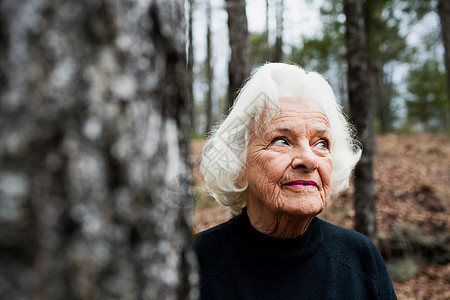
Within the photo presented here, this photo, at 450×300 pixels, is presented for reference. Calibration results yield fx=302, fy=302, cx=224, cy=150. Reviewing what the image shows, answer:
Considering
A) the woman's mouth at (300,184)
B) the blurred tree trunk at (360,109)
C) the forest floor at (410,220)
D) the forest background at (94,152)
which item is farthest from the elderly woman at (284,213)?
the blurred tree trunk at (360,109)

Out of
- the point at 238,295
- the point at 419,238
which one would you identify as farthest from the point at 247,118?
the point at 419,238

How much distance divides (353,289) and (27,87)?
193 cm

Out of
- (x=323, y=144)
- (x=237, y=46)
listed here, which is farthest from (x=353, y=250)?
(x=237, y=46)

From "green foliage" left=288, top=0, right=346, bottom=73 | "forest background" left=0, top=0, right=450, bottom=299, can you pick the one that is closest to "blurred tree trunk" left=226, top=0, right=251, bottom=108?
"forest background" left=0, top=0, right=450, bottom=299

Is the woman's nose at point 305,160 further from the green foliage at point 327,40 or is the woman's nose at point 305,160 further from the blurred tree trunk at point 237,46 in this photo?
the green foliage at point 327,40

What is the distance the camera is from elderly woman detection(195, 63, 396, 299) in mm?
1762

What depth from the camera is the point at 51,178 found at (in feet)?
1.74

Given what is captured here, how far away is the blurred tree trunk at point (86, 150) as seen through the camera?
20.0 inches

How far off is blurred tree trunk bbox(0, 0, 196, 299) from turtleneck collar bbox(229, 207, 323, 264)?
1.24 meters

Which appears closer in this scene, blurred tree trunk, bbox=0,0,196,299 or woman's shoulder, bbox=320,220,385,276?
blurred tree trunk, bbox=0,0,196,299

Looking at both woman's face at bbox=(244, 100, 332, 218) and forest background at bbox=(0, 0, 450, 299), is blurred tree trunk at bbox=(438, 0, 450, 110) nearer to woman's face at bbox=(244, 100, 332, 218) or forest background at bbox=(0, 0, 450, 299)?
woman's face at bbox=(244, 100, 332, 218)

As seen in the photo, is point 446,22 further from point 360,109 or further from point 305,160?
point 305,160

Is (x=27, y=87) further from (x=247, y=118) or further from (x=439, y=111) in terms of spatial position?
(x=439, y=111)

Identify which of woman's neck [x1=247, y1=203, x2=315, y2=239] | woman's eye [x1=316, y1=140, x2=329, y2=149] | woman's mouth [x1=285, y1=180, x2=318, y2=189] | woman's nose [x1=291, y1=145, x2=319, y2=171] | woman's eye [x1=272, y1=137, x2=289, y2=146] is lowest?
woman's neck [x1=247, y1=203, x2=315, y2=239]
